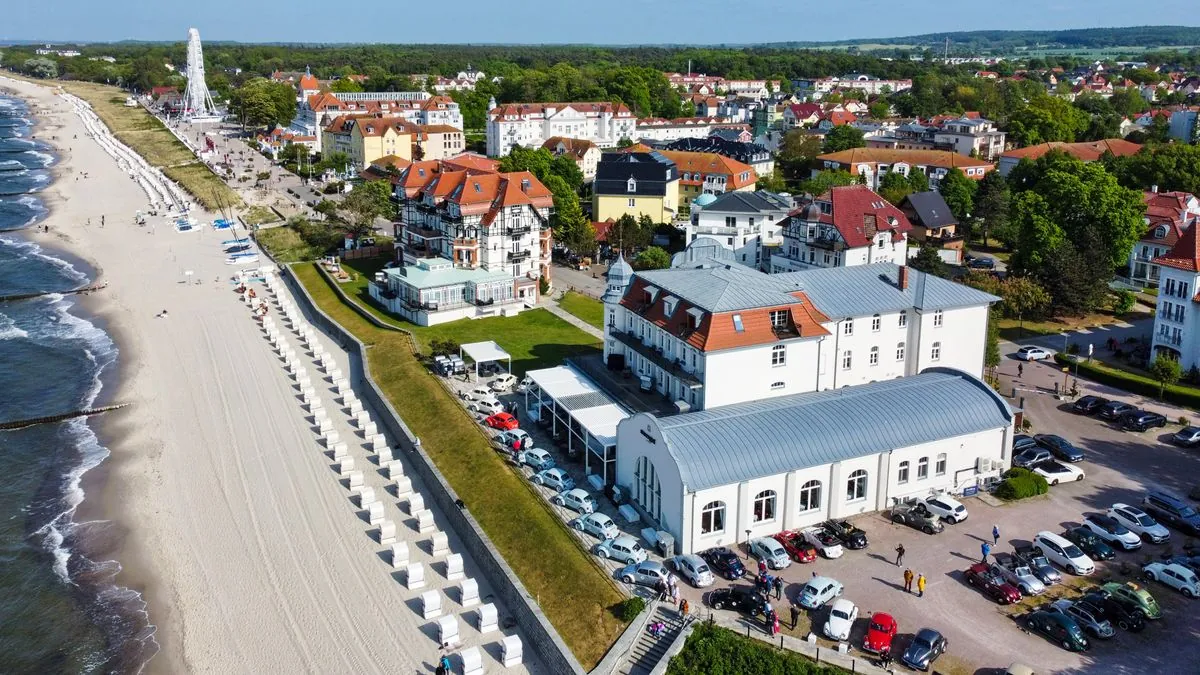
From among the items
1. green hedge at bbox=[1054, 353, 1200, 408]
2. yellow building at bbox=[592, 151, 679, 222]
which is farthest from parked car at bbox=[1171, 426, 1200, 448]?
yellow building at bbox=[592, 151, 679, 222]

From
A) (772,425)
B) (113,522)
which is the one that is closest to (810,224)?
(772,425)

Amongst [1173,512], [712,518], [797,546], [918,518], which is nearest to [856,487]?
[918,518]

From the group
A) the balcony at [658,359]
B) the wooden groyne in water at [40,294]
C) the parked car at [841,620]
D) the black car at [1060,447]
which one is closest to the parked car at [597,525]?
the balcony at [658,359]

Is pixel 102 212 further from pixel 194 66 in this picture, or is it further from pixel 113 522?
pixel 194 66

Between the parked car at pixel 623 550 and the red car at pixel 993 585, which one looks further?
the parked car at pixel 623 550

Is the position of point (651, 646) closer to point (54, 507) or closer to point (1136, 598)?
point (1136, 598)

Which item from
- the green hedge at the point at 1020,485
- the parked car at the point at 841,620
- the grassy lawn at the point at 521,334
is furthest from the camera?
the grassy lawn at the point at 521,334

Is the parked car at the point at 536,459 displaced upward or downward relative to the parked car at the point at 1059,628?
upward

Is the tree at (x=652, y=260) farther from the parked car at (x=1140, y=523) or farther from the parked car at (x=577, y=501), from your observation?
the parked car at (x=1140, y=523)
